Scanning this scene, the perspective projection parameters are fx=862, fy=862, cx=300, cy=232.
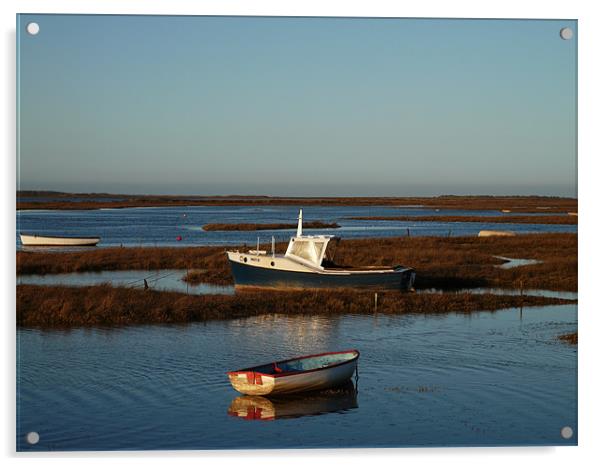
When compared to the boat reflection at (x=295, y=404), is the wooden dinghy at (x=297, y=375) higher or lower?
higher

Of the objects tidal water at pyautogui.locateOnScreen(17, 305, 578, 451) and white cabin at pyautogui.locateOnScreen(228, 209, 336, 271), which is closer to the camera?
tidal water at pyautogui.locateOnScreen(17, 305, 578, 451)

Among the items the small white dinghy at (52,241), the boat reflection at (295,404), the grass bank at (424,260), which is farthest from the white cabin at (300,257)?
the small white dinghy at (52,241)

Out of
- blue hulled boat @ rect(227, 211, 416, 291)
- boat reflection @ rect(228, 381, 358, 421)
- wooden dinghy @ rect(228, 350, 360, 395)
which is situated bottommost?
boat reflection @ rect(228, 381, 358, 421)

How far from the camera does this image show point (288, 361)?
60.4 feet

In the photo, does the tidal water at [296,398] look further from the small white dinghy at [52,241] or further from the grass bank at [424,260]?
the small white dinghy at [52,241]

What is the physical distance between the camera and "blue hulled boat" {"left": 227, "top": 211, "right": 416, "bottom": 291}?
97.7ft

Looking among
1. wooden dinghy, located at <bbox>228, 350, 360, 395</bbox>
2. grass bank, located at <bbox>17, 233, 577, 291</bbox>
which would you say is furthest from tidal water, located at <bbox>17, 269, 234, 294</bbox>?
wooden dinghy, located at <bbox>228, 350, 360, 395</bbox>

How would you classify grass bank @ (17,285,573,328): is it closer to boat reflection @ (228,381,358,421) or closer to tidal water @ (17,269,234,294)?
tidal water @ (17,269,234,294)

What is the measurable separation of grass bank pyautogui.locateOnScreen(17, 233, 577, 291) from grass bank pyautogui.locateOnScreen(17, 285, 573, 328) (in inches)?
201

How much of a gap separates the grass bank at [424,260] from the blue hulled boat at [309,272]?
3.11m

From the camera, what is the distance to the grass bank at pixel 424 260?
34.4 meters

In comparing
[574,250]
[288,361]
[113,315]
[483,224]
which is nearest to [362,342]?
[288,361]

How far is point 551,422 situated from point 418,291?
16.4 m

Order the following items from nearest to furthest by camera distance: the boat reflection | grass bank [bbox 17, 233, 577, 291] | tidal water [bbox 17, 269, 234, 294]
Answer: the boat reflection, tidal water [bbox 17, 269, 234, 294], grass bank [bbox 17, 233, 577, 291]
